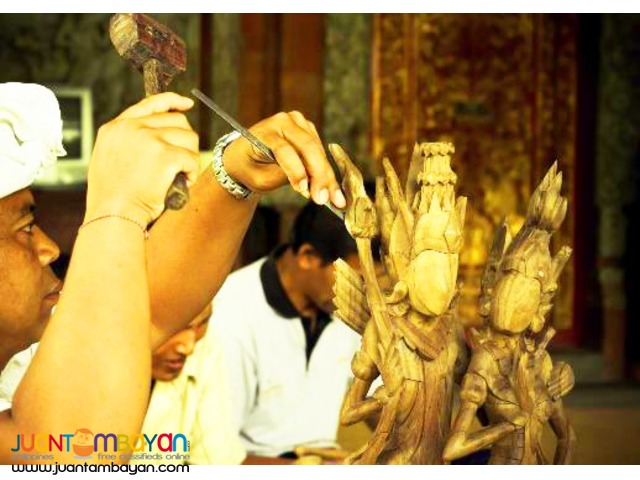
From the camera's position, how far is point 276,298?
394cm

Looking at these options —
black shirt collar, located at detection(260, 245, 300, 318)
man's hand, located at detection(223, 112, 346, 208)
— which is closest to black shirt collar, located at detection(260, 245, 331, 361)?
black shirt collar, located at detection(260, 245, 300, 318)

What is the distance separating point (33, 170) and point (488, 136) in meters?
4.90

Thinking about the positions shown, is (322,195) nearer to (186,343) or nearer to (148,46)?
(148,46)

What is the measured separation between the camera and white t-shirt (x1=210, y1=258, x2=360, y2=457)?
153 inches

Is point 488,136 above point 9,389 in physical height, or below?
above

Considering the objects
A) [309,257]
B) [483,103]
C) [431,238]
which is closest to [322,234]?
[309,257]

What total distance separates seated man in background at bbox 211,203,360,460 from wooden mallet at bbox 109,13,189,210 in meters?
2.28

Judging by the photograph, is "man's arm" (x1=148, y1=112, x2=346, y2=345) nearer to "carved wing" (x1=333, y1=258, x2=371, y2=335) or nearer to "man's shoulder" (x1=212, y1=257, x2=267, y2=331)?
"carved wing" (x1=333, y1=258, x2=371, y2=335)

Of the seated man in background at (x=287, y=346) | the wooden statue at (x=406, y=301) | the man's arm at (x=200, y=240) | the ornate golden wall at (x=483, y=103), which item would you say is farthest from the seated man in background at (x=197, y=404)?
the ornate golden wall at (x=483, y=103)

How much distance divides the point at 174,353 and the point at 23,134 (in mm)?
1359

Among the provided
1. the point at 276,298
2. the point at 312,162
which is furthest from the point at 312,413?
the point at 312,162

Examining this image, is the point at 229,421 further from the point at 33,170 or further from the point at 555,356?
the point at 555,356

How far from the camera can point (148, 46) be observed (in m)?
1.47
